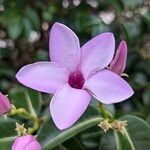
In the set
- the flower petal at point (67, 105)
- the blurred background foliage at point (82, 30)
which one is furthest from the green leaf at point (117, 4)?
the flower petal at point (67, 105)

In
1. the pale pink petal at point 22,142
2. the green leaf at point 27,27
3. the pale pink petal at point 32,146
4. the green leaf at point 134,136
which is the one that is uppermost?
the pale pink petal at point 22,142

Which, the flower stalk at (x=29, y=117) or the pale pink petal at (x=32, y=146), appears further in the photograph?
the flower stalk at (x=29, y=117)

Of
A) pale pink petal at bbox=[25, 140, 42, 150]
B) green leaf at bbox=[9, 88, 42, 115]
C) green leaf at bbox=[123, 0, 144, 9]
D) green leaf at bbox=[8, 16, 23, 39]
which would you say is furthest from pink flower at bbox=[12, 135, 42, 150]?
green leaf at bbox=[8, 16, 23, 39]

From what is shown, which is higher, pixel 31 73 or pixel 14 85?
pixel 31 73

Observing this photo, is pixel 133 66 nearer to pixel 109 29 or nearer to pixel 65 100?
pixel 109 29

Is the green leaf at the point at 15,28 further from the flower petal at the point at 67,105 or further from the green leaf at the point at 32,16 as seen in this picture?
the flower petal at the point at 67,105

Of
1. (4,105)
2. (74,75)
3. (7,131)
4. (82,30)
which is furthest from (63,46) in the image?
(82,30)

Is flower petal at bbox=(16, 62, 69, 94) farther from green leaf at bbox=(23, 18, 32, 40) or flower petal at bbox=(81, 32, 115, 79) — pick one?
green leaf at bbox=(23, 18, 32, 40)

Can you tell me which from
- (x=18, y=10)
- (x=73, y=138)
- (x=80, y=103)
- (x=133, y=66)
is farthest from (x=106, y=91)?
(x=18, y=10)
